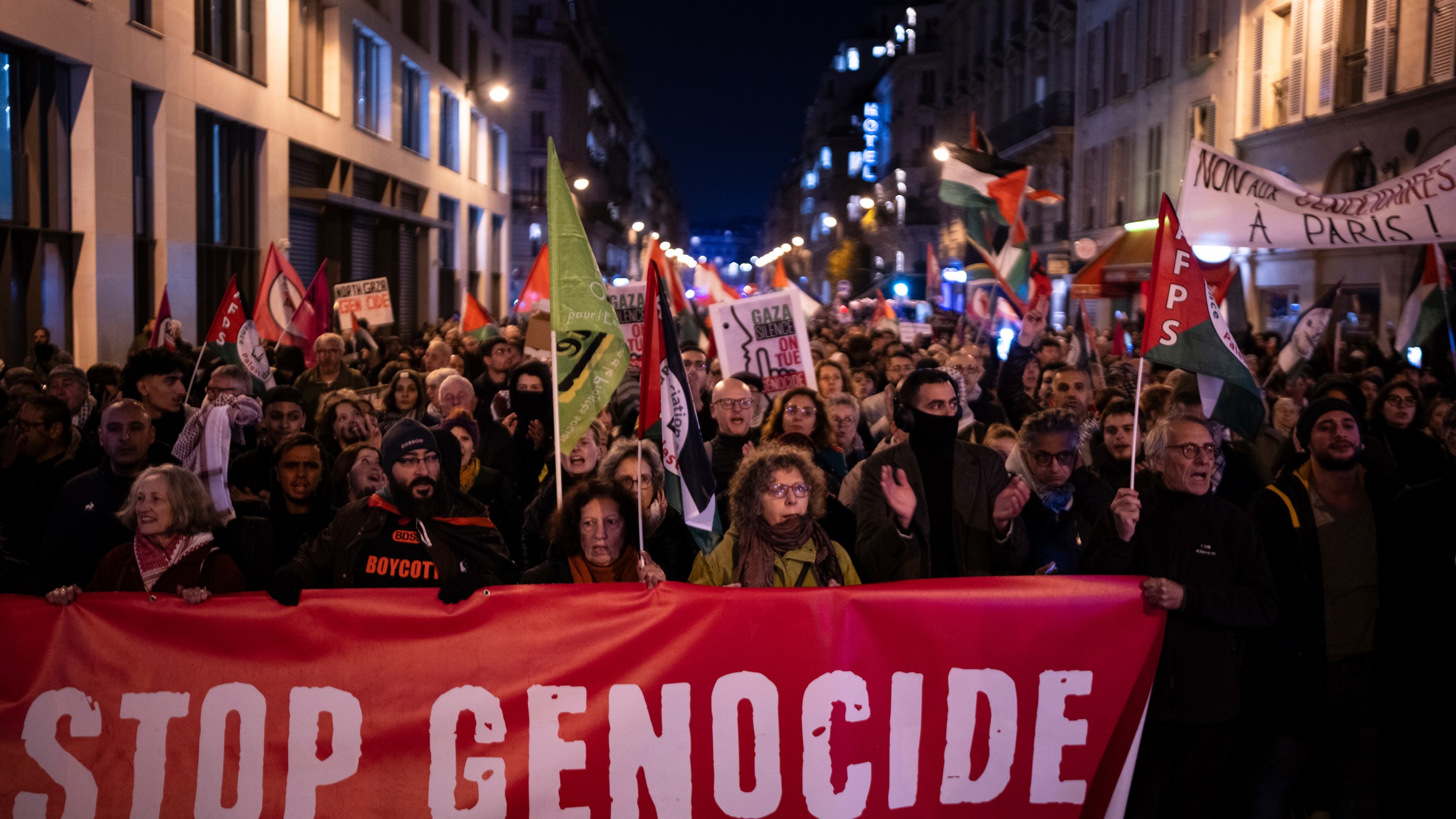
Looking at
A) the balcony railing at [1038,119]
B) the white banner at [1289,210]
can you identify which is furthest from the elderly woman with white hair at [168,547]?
the balcony railing at [1038,119]

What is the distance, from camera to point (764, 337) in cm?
1007

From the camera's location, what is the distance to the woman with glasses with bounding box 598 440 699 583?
5.39 m

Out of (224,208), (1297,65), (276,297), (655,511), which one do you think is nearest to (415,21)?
(224,208)

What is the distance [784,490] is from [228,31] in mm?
18088

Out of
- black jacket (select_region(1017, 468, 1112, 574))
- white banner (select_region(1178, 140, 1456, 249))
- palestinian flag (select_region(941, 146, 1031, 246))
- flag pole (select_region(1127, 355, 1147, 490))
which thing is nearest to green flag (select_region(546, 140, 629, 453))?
black jacket (select_region(1017, 468, 1112, 574))

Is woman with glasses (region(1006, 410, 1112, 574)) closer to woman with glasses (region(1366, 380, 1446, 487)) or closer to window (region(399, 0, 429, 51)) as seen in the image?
woman with glasses (region(1366, 380, 1446, 487))

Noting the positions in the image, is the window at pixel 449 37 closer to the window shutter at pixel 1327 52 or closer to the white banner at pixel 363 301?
the white banner at pixel 363 301

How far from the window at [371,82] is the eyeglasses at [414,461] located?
77.1 feet

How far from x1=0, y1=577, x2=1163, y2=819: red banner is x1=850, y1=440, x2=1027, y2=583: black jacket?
0.41 metres

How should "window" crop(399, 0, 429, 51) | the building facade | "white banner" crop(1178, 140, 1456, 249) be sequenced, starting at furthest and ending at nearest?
1. "window" crop(399, 0, 429, 51)
2. the building facade
3. "white banner" crop(1178, 140, 1456, 249)

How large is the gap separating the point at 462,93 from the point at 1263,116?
2178 centimetres

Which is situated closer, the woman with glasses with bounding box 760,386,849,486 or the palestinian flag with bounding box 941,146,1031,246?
the woman with glasses with bounding box 760,386,849,486

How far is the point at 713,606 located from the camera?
15.0 feet

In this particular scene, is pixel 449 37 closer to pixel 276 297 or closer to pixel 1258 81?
pixel 1258 81
